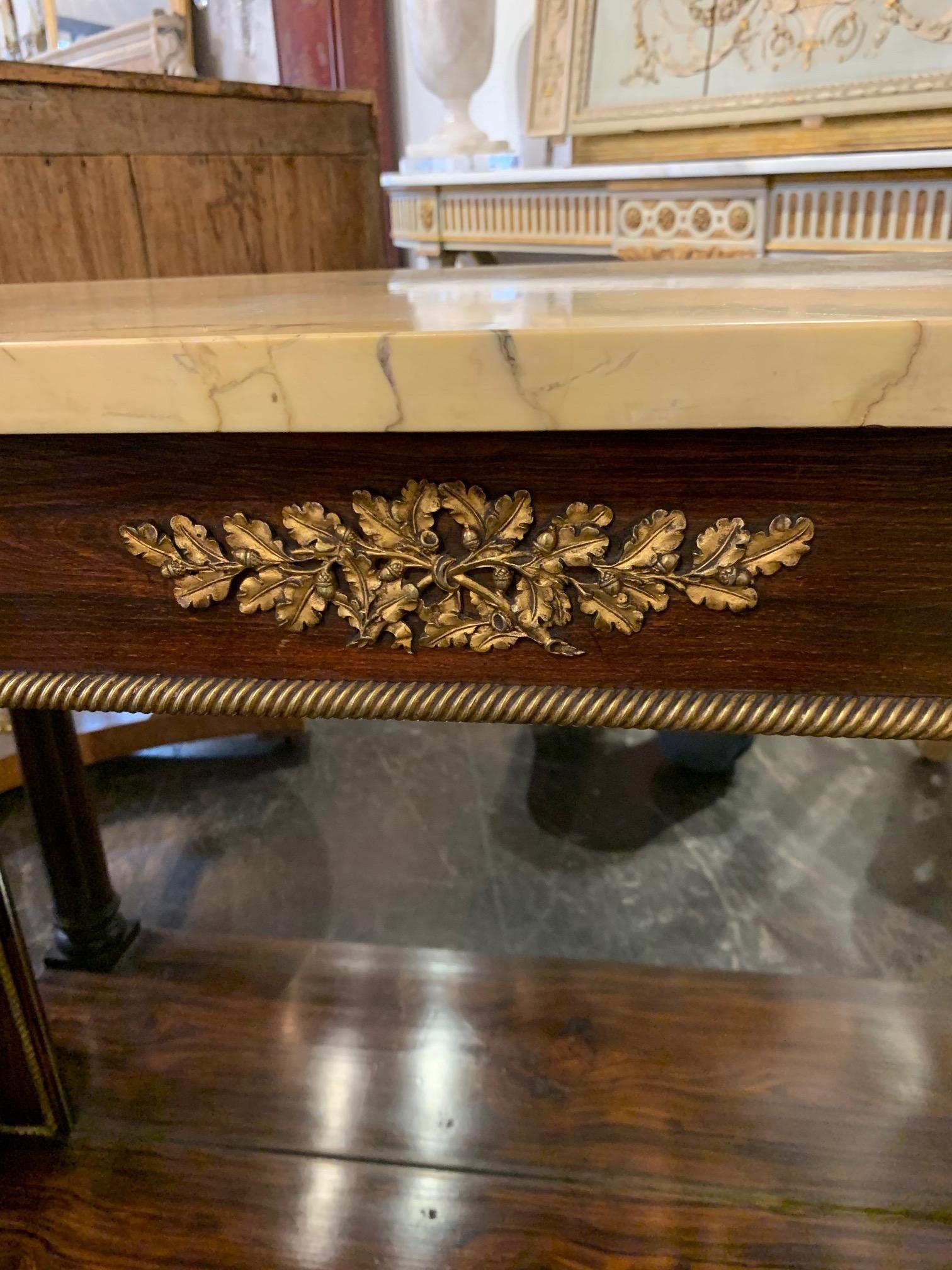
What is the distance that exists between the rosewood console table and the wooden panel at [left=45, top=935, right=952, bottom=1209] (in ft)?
1.38

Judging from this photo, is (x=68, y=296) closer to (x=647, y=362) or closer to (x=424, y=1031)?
(x=647, y=362)

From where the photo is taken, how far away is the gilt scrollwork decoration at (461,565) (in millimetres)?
347

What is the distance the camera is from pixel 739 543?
0.34 meters

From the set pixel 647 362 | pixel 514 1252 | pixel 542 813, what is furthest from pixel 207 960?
pixel 647 362

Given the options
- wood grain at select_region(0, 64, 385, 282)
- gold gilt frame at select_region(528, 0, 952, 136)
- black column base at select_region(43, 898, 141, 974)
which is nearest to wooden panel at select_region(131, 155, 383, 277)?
wood grain at select_region(0, 64, 385, 282)

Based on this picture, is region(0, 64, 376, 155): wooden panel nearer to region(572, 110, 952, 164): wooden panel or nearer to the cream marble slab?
region(572, 110, 952, 164): wooden panel

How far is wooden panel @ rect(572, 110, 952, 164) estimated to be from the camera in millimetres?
907

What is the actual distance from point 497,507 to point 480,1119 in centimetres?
52

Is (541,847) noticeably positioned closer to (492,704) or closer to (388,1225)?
(388,1225)

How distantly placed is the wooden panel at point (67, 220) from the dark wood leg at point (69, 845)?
0.61m

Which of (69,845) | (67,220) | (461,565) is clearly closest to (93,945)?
(69,845)

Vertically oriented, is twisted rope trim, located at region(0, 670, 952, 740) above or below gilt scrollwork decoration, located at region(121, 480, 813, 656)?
below

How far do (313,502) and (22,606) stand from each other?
5.9 inches

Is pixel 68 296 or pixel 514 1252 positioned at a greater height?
pixel 68 296
